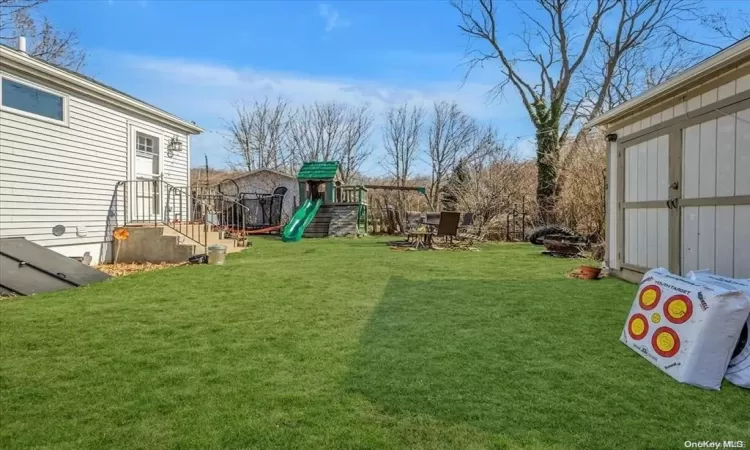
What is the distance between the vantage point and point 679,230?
4.70m

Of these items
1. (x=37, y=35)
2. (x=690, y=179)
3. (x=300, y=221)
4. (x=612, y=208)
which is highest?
(x=37, y=35)

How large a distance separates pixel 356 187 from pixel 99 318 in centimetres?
1336

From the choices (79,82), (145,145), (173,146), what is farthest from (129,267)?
(173,146)

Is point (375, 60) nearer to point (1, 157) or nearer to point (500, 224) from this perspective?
point (500, 224)

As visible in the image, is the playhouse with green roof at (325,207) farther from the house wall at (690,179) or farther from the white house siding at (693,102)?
the white house siding at (693,102)

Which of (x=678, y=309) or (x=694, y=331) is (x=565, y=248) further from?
(x=694, y=331)

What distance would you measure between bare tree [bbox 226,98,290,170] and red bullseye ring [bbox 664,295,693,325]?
94.3 ft

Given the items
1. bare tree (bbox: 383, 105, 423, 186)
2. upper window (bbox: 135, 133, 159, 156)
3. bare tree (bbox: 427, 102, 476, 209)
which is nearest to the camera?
upper window (bbox: 135, 133, 159, 156)

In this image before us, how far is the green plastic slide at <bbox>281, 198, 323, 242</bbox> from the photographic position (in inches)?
567

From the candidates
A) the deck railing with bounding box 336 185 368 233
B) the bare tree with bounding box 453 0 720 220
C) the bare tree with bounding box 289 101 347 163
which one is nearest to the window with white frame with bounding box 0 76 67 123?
the deck railing with bounding box 336 185 368 233

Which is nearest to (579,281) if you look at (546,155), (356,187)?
(546,155)

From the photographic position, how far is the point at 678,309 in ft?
8.96

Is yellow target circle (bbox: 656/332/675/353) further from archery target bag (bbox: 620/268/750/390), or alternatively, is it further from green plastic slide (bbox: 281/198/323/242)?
green plastic slide (bbox: 281/198/323/242)

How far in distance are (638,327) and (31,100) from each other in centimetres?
855
